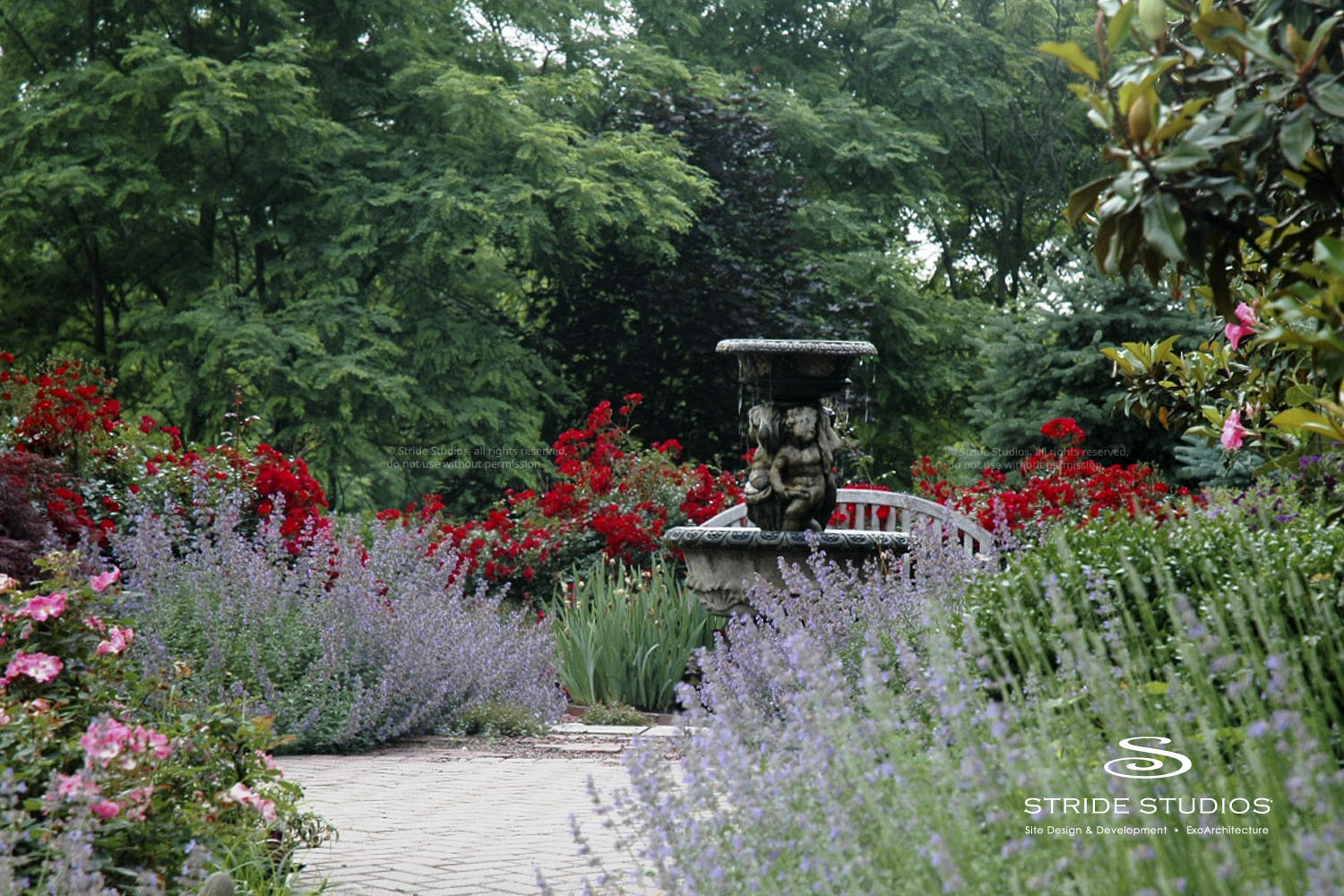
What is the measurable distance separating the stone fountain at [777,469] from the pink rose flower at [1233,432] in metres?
2.89

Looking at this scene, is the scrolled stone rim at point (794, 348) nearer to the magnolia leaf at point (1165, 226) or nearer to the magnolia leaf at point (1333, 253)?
the magnolia leaf at point (1165, 226)

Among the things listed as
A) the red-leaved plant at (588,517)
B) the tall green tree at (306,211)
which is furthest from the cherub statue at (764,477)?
the tall green tree at (306,211)

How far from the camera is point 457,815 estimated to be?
4.54m

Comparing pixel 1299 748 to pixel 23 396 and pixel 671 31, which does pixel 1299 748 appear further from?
pixel 671 31

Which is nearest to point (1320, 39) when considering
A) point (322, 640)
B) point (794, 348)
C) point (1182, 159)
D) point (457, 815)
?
point (1182, 159)

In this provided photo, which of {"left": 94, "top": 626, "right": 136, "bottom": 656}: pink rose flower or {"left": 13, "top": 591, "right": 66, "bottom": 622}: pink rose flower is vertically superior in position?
{"left": 13, "top": 591, "right": 66, "bottom": 622}: pink rose flower

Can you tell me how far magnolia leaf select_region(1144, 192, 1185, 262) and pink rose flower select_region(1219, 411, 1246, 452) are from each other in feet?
7.22

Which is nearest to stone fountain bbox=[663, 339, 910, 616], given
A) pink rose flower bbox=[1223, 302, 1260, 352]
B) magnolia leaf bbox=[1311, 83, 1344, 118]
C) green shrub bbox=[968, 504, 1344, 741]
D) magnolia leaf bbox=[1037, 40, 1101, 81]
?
green shrub bbox=[968, 504, 1344, 741]

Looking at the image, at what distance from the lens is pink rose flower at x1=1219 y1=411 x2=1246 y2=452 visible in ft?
13.5

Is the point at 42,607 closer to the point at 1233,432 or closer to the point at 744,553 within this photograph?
the point at 1233,432

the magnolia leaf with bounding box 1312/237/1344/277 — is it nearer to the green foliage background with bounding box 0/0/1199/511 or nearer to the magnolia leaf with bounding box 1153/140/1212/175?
the magnolia leaf with bounding box 1153/140/1212/175

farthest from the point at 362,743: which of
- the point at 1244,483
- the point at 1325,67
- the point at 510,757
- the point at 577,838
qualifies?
the point at 1244,483

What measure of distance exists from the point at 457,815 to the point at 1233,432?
2717 mm

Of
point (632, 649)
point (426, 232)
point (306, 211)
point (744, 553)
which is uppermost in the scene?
point (306, 211)
